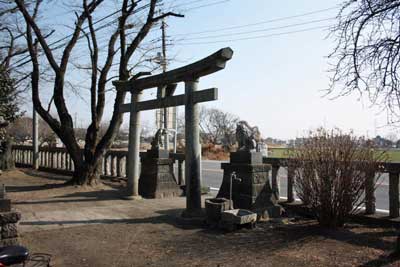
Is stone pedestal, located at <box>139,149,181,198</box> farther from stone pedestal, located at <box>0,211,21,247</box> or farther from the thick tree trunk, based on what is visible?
the thick tree trunk

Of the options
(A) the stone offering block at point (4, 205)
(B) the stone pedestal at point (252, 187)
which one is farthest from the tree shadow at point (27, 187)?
(A) the stone offering block at point (4, 205)

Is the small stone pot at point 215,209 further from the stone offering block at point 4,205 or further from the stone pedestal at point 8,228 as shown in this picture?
the stone offering block at point 4,205

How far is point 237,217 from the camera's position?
7.08 meters

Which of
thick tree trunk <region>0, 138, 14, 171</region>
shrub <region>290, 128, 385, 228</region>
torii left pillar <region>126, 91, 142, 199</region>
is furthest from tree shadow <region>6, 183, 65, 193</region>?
shrub <region>290, 128, 385, 228</region>

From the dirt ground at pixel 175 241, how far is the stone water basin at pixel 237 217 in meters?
0.21

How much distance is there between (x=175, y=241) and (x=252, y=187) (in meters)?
2.35

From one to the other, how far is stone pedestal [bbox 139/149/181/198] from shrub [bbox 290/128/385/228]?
5094 mm

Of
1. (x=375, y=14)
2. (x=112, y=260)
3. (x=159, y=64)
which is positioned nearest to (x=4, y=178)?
(x=159, y=64)

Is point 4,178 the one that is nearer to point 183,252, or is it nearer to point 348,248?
point 183,252

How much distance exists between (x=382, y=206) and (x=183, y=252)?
7959mm

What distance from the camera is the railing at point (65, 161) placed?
1331 centimetres

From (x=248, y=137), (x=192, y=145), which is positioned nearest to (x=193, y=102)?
(x=192, y=145)

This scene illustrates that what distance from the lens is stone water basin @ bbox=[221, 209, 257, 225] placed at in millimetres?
7086

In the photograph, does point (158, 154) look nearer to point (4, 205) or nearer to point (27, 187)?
point (27, 187)
